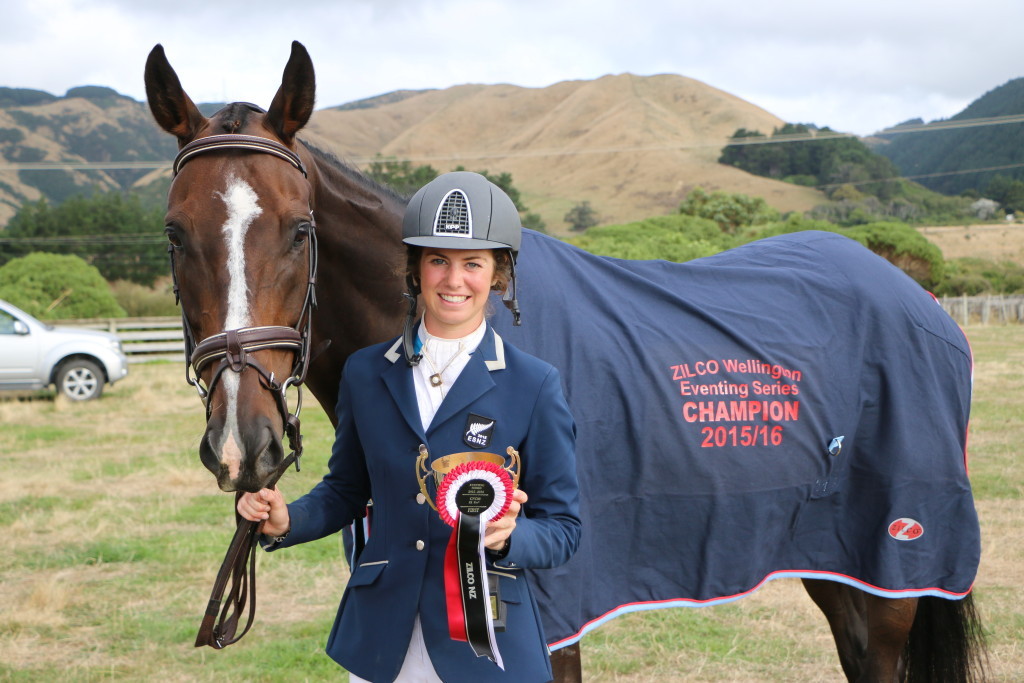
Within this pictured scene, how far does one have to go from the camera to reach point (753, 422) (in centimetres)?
296

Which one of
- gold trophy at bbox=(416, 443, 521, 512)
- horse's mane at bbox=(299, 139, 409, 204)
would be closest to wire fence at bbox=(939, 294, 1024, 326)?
horse's mane at bbox=(299, 139, 409, 204)

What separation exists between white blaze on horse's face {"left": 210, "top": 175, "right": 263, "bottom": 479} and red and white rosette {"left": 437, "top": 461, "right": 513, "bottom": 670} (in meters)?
0.52

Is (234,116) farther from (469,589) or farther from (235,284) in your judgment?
(469,589)

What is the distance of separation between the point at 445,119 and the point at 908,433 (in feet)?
502

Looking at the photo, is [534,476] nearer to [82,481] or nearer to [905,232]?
[82,481]

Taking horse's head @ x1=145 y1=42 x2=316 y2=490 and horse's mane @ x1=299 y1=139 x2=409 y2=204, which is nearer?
horse's head @ x1=145 y1=42 x2=316 y2=490

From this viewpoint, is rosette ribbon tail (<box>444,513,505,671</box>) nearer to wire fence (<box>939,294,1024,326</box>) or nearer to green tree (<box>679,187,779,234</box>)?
wire fence (<box>939,294,1024,326</box>)

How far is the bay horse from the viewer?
1.99m

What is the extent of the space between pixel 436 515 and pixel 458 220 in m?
0.68

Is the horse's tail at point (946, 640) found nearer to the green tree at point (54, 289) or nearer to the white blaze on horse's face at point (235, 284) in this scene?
the white blaze on horse's face at point (235, 284)

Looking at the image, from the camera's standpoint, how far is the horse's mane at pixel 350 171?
2719 mm

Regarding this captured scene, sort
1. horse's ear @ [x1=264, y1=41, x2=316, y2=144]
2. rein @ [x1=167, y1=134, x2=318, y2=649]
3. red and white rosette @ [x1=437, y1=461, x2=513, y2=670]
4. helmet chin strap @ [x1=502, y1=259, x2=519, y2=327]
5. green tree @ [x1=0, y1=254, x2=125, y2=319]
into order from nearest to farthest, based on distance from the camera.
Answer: red and white rosette @ [x1=437, y1=461, x2=513, y2=670] → rein @ [x1=167, y1=134, x2=318, y2=649] → helmet chin strap @ [x1=502, y1=259, x2=519, y2=327] → horse's ear @ [x1=264, y1=41, x2=316, y2=144] → green tree @ [x1=0, y1=254, x2=125, y2=319]

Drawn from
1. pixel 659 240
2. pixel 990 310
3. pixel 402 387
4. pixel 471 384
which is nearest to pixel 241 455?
pixel 402 387

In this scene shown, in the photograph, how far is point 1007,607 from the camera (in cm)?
467
